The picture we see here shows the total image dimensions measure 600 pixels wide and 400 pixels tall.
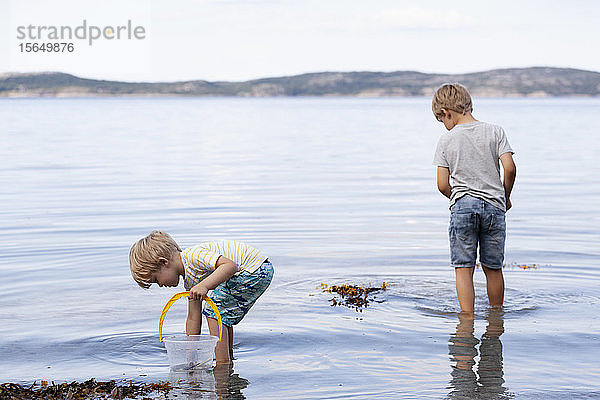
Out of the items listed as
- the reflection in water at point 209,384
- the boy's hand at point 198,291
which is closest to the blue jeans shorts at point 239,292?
the reflection in water at point 209,384

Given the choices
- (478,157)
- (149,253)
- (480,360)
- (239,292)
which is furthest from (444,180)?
(149,253)

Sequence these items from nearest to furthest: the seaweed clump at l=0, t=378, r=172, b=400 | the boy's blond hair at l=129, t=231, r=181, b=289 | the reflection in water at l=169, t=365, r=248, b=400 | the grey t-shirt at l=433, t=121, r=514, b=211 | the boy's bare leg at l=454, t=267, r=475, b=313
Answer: the boy's blond hair at l=129, t=231, r=181, b=289, the seaweed clump at l=0, t=378, r=172, b=400, the reflection in water at l=169, t=365, r=248, b=400, the grey t-shirt at l=433, t=121, r=514, b=211, the boy's bare leg at l=454, t=267, r=475, b=313

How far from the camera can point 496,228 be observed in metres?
7.23

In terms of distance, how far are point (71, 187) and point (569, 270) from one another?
13.1m

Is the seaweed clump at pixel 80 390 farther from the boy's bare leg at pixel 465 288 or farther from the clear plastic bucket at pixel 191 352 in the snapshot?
the boy's bare leg at pixel 465 288

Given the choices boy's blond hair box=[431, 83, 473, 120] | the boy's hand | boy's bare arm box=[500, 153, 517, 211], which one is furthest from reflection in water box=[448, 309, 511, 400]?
boy's blond hair box=[431, 83, 473, 120]

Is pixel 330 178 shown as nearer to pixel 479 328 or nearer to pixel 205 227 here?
pixel 205 227

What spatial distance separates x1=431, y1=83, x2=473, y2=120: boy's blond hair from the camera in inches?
283

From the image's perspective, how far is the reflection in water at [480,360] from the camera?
18.3 feet

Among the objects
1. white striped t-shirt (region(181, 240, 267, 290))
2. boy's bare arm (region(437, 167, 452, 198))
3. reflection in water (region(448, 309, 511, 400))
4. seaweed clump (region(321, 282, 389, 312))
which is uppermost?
boy's bare arm (region(437, 167, 452, 198))

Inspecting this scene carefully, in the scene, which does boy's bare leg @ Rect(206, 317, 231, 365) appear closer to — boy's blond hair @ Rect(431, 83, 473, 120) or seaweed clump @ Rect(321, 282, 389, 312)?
seaweed clump @ Rect(321, 282, 389, 312)

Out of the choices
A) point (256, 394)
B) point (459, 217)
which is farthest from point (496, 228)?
point (256, 394)

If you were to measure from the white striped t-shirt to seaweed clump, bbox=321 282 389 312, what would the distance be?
2.36 meters

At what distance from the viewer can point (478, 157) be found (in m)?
7.09
